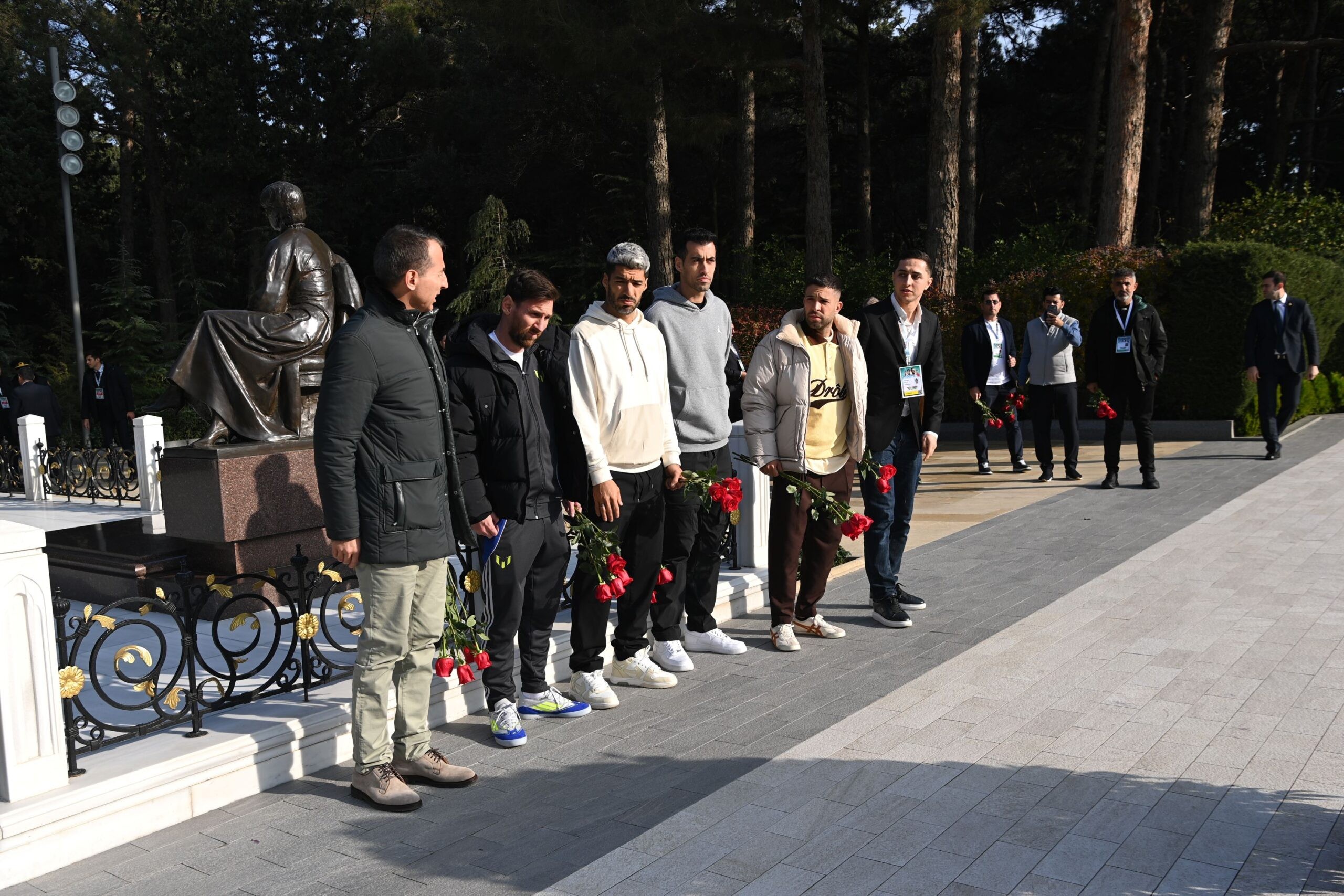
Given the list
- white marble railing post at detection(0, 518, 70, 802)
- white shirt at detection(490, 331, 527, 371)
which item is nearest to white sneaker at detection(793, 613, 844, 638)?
white shirt at detection(490, 331, 527, 371)

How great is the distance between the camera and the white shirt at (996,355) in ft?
38.1

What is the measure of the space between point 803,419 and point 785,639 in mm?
1191

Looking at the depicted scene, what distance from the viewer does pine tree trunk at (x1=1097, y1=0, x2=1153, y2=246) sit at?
670 inches

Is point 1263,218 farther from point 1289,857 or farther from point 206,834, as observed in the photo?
point 206,834

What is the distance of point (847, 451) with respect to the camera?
5836 mm

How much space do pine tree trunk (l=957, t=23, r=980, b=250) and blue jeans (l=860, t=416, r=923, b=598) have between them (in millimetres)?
20539

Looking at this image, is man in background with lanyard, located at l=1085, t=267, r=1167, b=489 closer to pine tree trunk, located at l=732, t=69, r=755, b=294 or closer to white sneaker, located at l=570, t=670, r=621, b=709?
white sneaker, located at l=570, t=670, r=621, b=709

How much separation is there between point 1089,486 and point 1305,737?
7037 mm

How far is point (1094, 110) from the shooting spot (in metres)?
26.3

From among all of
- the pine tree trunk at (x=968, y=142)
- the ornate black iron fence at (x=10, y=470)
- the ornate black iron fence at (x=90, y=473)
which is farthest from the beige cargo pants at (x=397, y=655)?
the pine tree trunk at (x=968, y=142)

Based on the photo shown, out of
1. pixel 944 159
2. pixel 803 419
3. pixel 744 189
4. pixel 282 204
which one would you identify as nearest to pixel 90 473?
pixel 282 204

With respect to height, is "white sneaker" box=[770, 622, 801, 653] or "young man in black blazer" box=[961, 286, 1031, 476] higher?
"young man in black blazer" box=[961, 286, 1031, 476]

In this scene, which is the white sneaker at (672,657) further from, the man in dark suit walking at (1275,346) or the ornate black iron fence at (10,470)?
the ornate black iron fence at (10,470)

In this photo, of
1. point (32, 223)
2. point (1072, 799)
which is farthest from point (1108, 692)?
point (32, 223)
